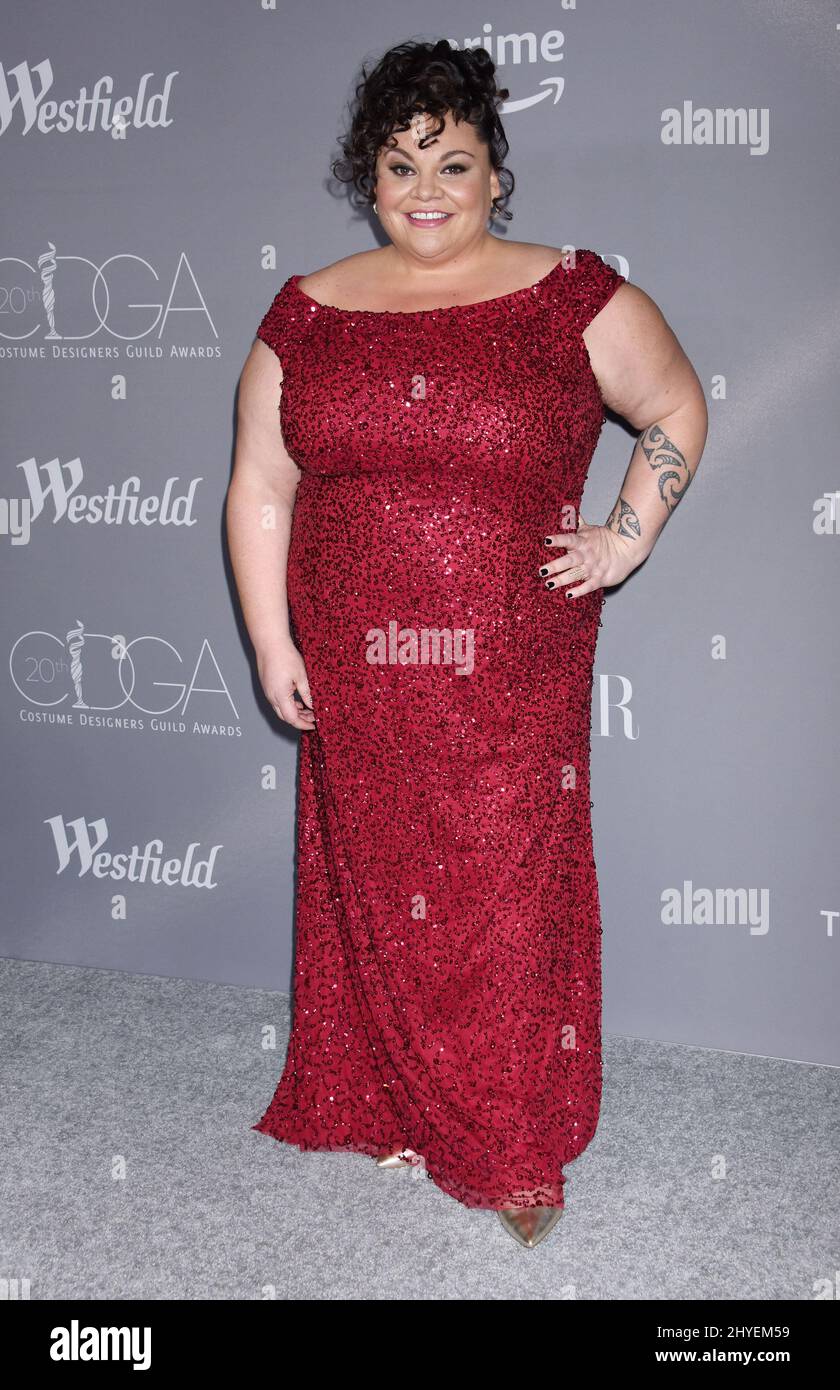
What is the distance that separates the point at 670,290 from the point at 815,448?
39 cm

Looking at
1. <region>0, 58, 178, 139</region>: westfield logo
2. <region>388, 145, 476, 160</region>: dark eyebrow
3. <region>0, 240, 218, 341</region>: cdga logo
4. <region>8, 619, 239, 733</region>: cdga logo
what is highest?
<region>0, 58, 178, 139</region>: westfield logo

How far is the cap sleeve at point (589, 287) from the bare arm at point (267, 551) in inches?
20.4

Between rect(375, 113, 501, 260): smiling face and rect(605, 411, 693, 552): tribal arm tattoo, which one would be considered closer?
rect(375, 113, 501, 260): smiling face

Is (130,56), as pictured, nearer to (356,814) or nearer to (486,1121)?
(356,814)

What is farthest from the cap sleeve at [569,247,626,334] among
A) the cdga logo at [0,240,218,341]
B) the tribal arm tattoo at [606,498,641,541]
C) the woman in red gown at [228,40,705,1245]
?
the cdga logo at [0,240,218,341]

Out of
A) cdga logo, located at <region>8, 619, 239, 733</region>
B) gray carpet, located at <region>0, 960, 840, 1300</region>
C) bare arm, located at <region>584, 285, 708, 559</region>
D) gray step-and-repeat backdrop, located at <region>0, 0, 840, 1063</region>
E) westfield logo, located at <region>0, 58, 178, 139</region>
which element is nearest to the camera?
gray carpet, located at <region>0, 960, 840, 1300</region>

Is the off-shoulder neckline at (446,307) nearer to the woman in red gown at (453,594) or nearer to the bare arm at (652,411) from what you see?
the woman in red gown at (453,594)

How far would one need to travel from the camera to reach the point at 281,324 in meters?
2.04

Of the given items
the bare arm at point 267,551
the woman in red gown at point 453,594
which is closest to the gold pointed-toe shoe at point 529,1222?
the woman in red gown at point 453,594

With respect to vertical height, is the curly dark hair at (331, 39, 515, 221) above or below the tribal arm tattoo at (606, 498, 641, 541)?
above

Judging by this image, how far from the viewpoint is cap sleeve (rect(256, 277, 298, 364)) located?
2.02 metres

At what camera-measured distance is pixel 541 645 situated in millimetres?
2021

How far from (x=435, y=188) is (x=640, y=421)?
0.50m

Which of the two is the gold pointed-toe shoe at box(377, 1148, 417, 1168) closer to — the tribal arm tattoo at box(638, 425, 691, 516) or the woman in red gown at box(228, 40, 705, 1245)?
the woman in red gown at box(228, 40, 705, 1245)
